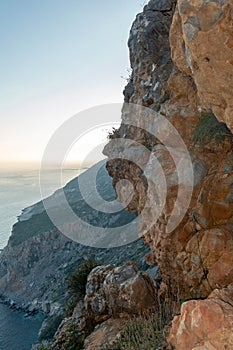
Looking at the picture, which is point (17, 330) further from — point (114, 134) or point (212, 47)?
point (212, 47)

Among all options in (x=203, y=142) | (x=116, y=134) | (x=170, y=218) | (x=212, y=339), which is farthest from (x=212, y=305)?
(x=116, y=134)

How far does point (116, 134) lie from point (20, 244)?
4643 centimetres

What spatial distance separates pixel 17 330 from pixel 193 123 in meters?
37.7

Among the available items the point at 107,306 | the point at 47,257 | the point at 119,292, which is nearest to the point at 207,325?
the point at 119,292

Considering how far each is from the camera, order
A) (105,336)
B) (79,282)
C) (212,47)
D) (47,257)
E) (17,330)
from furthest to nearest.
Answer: (47,257)
(17,330)
(79,282)
(105,336)
(212,47)

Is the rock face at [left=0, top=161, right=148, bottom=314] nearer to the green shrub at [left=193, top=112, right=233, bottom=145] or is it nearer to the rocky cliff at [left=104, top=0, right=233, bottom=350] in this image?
the rocky cliff at [left=104, top=0, right=233, bottom=350]

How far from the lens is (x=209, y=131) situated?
577 centimetres

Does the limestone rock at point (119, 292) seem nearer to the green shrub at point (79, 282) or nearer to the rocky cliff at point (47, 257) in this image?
the green shrub at point (79, 282)

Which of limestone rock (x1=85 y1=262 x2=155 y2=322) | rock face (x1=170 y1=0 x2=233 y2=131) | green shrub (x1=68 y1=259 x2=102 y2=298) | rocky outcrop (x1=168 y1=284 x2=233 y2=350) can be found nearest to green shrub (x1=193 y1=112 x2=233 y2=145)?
rock face (x1=170 y1=0 x2=233 y2=131)

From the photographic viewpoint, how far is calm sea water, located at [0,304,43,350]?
3178 centimetres

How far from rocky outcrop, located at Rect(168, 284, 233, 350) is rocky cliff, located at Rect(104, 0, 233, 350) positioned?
0.04 feet

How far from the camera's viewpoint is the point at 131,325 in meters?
6.48

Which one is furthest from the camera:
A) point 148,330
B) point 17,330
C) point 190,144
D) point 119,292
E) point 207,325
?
point 17,330

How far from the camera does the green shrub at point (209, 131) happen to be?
5680mm
